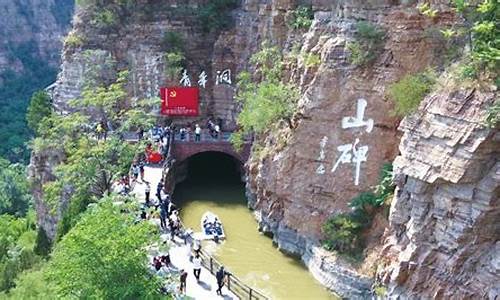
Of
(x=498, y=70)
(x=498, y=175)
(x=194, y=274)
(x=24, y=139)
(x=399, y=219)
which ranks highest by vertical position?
(x=498, y=70)

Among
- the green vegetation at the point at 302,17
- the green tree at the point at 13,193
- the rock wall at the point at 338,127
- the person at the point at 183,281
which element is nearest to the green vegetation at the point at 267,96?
the rock wall at the point at 338,127

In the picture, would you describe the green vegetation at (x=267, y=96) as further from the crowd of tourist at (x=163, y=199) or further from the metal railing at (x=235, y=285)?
the metal railing at (x=235, y=285)

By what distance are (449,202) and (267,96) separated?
→ 942 centimetres

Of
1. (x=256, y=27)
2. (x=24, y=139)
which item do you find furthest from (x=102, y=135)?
(x=24, y=139)

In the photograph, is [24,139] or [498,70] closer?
[498,70]

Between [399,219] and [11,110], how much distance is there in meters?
55.8

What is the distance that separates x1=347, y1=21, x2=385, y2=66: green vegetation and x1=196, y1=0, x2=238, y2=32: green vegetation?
13.4m

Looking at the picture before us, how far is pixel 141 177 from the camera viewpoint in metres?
28.8

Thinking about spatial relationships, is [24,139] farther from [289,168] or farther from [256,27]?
[289,168]

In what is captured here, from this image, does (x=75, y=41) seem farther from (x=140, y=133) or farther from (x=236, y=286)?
(x=236, y=286)

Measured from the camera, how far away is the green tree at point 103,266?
54.7 ft

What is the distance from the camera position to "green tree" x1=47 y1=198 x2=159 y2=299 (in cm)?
1669

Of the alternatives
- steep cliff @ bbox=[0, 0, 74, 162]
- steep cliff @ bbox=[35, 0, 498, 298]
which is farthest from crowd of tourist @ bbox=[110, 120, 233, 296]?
steep cliff @ bbox=[0, 0, 74, 162]

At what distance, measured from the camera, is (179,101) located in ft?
113
